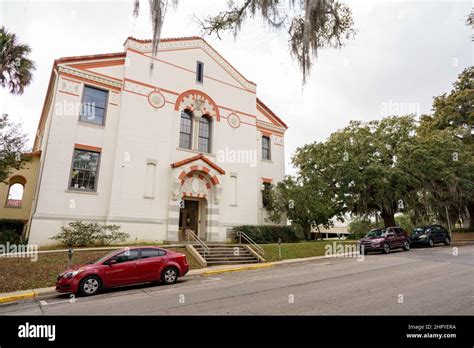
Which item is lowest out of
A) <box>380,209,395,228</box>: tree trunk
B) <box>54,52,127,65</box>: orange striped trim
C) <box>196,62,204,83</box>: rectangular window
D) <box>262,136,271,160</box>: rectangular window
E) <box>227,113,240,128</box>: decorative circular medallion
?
<box>380,209,395,228</box>: tree trunk

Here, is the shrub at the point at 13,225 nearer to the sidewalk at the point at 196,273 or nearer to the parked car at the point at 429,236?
the sidewalk at the point at 196,273

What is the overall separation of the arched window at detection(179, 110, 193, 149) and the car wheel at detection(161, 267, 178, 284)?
11747 mm

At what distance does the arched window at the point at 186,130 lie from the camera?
69.8 ft

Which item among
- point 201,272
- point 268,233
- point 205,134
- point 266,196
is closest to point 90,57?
point 205,134

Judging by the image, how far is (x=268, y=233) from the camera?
72.3ft

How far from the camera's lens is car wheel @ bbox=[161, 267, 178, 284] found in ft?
34.9

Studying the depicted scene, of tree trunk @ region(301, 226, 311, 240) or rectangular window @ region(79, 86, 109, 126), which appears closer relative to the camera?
rectangular window @ region(79, 86, 109, 126)

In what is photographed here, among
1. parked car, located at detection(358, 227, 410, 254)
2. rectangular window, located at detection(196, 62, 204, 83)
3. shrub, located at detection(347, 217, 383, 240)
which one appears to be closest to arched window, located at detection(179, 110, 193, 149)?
rectangular window, located at detection(196, 62, 204, 83)

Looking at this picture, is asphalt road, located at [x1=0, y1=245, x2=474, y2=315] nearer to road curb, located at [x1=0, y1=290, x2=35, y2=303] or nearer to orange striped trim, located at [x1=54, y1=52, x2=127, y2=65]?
road curb, located at [x1=0, y1=290, x2=35, y2=303]

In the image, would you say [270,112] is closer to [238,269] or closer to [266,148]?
[266,148]

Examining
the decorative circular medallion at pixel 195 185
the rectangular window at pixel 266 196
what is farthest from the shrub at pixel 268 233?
the decorative circular medallion at pixel 195 185
